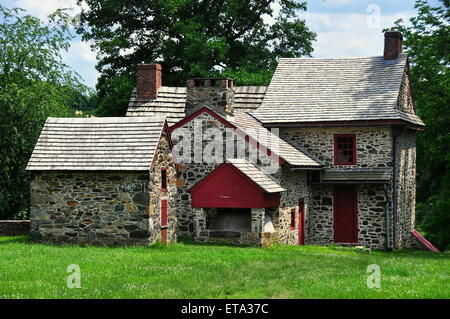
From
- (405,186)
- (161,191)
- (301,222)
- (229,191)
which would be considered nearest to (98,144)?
(161,191)

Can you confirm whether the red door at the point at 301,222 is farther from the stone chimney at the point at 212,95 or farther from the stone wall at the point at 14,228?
the stone wall at the point at 14,228

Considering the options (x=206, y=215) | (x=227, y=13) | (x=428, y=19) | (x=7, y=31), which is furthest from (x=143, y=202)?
(x=227, y=13)

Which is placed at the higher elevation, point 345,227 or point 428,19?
point 428,19

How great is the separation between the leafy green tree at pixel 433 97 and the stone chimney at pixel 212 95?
8.38 m

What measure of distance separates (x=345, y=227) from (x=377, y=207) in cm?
153

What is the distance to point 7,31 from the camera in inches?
1201

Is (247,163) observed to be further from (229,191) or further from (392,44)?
(392,44)

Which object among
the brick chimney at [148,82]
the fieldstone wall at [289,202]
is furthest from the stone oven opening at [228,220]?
the brick chimney at [148,82]

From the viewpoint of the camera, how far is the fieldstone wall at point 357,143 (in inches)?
1064

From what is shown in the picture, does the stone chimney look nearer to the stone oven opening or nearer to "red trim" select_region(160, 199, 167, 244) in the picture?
the stone oven opening

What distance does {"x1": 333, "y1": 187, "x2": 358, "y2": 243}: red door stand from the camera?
27.5 metres

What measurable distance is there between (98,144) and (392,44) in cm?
1477

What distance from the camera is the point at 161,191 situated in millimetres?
21688
